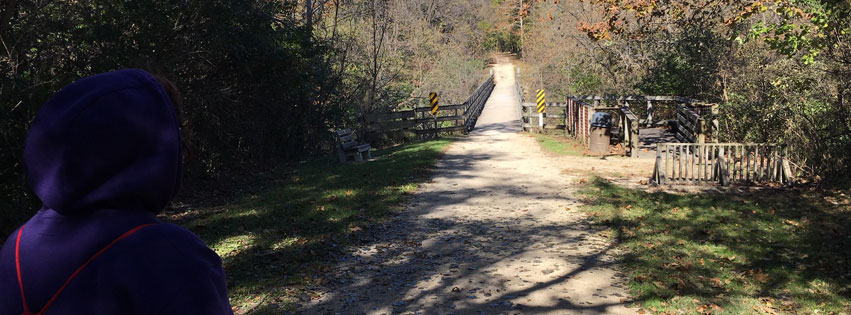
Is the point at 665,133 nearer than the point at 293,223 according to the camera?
No

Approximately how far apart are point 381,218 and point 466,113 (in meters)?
17.8

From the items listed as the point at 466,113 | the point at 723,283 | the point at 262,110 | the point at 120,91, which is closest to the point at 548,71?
the point at 466,113

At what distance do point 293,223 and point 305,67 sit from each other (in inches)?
336

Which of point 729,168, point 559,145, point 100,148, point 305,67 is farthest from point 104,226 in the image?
point 559,145

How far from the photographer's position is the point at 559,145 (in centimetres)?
2094

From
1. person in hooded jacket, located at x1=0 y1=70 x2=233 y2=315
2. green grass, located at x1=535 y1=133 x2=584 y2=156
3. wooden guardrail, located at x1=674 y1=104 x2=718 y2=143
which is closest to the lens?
person in hooded jacket, located at x1=0 y1=70 x2=233 y2=315

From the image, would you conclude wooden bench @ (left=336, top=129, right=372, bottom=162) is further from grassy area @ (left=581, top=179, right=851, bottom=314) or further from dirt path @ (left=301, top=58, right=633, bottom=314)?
grassy area @ (left=581, top=179, right=851, bottom=314)

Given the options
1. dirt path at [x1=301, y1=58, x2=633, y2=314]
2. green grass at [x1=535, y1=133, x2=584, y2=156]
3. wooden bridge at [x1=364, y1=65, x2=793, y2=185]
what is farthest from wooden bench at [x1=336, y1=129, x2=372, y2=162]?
green grass at [x1=535, y1=133, x2=584, y2=156]

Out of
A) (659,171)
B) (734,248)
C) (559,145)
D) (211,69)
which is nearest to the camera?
(734,248)

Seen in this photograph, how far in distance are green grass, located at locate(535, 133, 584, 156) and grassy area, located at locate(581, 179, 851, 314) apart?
21.7ft

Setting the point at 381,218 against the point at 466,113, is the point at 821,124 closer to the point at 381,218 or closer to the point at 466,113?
the point at 381,218

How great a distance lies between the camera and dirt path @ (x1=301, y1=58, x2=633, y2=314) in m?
6.48

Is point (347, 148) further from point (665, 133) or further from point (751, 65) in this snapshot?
point (751, 65)

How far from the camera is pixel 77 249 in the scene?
154 cm
